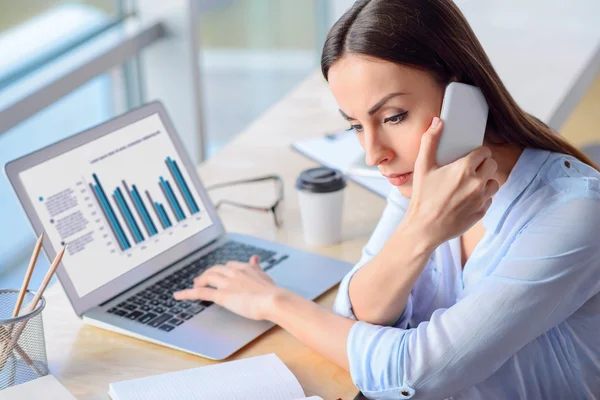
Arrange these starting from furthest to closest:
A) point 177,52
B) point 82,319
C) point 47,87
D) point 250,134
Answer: point 177,52, point 47,87, point 250,134, point 82,319

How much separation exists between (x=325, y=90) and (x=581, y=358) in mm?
1459

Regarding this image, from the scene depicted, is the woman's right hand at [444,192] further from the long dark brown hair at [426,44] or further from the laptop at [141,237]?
the laptop at [141,237]

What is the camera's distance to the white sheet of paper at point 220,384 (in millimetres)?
1071

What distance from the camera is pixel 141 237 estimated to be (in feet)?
4.68

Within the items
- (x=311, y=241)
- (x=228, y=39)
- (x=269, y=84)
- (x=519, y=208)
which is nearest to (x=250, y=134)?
(x=311, y=241)

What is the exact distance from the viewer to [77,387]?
44.4 inches

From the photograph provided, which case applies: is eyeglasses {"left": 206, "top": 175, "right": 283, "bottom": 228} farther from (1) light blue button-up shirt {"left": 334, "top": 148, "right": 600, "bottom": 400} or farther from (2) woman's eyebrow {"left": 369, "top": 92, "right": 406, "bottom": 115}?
(2) woman's eyebrow {"left": 369, "top": 92, "right": 406, "bottom": 115}

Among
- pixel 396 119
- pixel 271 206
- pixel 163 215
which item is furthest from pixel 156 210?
pixel 396 119

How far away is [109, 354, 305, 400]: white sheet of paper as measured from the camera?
1.07m

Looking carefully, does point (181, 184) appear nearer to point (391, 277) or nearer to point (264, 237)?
point (264, 237)

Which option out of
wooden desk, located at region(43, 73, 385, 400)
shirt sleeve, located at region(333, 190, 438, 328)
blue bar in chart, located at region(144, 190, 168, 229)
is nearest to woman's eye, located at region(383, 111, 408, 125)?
shirt sleeve, located at region(333, 190, 438, 328)

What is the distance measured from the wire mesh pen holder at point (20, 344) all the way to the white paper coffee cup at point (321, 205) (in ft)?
1.92

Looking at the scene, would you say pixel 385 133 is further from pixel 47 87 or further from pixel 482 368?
pixel 47 87

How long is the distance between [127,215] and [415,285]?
0.51m
